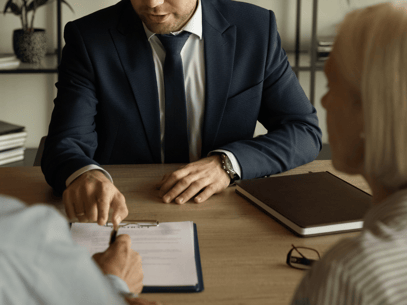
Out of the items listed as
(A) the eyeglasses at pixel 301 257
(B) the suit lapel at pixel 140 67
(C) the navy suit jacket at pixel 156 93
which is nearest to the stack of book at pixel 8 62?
(C) the navy suit jacket at pixel 156 93

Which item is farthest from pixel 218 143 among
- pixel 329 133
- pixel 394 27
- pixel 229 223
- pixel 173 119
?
pixel 394 27

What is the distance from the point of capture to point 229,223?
1.10 metres

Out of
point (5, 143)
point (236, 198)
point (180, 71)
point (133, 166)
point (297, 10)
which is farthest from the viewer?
point (297, 10)

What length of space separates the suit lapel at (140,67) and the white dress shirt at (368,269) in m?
1.15

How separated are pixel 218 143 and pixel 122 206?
0.71m

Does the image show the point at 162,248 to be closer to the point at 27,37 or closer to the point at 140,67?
the point at 140,67

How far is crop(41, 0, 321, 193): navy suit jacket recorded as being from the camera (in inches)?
60.7

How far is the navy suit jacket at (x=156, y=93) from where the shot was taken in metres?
1.54

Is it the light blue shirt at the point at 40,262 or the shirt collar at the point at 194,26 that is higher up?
the shirt collar at the point at 194,26

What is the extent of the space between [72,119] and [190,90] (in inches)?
17.0

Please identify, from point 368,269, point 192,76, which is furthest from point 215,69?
point 368,269

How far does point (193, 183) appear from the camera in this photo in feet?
4.13

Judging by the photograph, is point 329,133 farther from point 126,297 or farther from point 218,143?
point 218,143

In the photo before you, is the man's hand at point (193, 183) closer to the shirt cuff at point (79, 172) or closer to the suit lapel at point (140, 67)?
the shirt cuff at point (79, 172)
